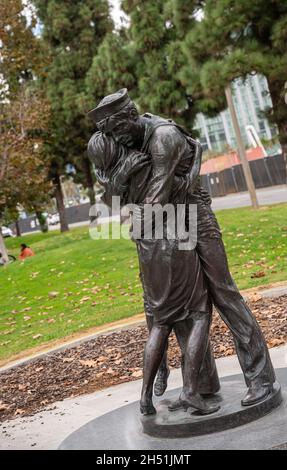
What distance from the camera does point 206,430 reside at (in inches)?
175

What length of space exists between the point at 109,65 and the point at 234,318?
69.5 ft

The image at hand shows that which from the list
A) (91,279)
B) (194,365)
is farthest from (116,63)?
(194,365)

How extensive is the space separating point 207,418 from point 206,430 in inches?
3.0

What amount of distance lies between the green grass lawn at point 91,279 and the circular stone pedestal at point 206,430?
555 cm

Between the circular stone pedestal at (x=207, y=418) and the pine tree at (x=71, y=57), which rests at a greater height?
the pine tree at (x=71, y=57)

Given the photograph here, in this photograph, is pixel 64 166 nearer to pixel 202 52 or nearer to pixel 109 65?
pixel 109 65

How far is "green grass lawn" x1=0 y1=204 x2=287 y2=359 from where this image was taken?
1109 cm

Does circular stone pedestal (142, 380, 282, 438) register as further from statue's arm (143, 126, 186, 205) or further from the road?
the road

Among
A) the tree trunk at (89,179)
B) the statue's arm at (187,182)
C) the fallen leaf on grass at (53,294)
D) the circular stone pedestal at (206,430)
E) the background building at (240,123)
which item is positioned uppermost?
the background building at (240,123)

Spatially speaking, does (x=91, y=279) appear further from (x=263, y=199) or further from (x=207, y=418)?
(x=263, y=199)

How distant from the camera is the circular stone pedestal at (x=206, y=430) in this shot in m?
4.23

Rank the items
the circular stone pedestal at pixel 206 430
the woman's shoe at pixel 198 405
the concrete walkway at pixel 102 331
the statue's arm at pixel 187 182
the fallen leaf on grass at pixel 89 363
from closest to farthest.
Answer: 1. the circular stone pedestal at pixel 206 430
2. the woman's shoe at pixel 198 405
3. the statue's arm at pixel 187 182
4. the fallen leaf on grass at pixel 89 363
5. the concrete walkway at pixel 102 331

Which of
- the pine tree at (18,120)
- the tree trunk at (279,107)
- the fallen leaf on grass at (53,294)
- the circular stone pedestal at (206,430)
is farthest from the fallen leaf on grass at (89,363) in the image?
the pine tree at (18,120)

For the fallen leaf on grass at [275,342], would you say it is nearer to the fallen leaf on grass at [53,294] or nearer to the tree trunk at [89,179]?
the fallen leaf on grass at [53,294]
